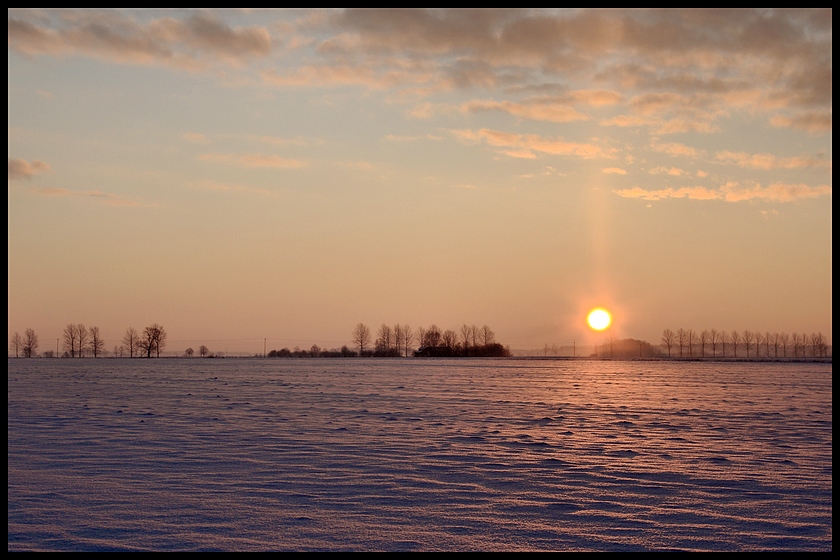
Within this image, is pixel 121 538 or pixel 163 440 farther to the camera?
pixel 163 440

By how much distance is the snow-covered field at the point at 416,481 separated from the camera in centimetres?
730

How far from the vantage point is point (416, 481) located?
1007 centimetres

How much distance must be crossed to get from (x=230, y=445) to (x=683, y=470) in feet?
25.9

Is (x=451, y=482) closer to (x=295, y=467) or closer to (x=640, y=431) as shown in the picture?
(x=295, y=467)

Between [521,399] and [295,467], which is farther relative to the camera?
[521,399]

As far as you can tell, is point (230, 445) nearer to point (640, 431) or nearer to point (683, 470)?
point (683, 470)

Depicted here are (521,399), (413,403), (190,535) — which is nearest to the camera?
(190,535)

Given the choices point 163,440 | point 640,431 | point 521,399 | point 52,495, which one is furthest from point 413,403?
point 52,495

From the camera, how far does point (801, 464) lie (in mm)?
11586

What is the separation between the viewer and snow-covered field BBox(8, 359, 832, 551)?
7.30 m

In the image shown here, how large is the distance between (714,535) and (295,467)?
6241mm

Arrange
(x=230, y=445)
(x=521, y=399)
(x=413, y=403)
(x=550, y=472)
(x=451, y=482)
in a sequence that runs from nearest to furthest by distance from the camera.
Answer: (x=451, y=482) < (x=550, y=472) < (x=230, y=445) < (x=413, y=403) < (x=521, y=399)
